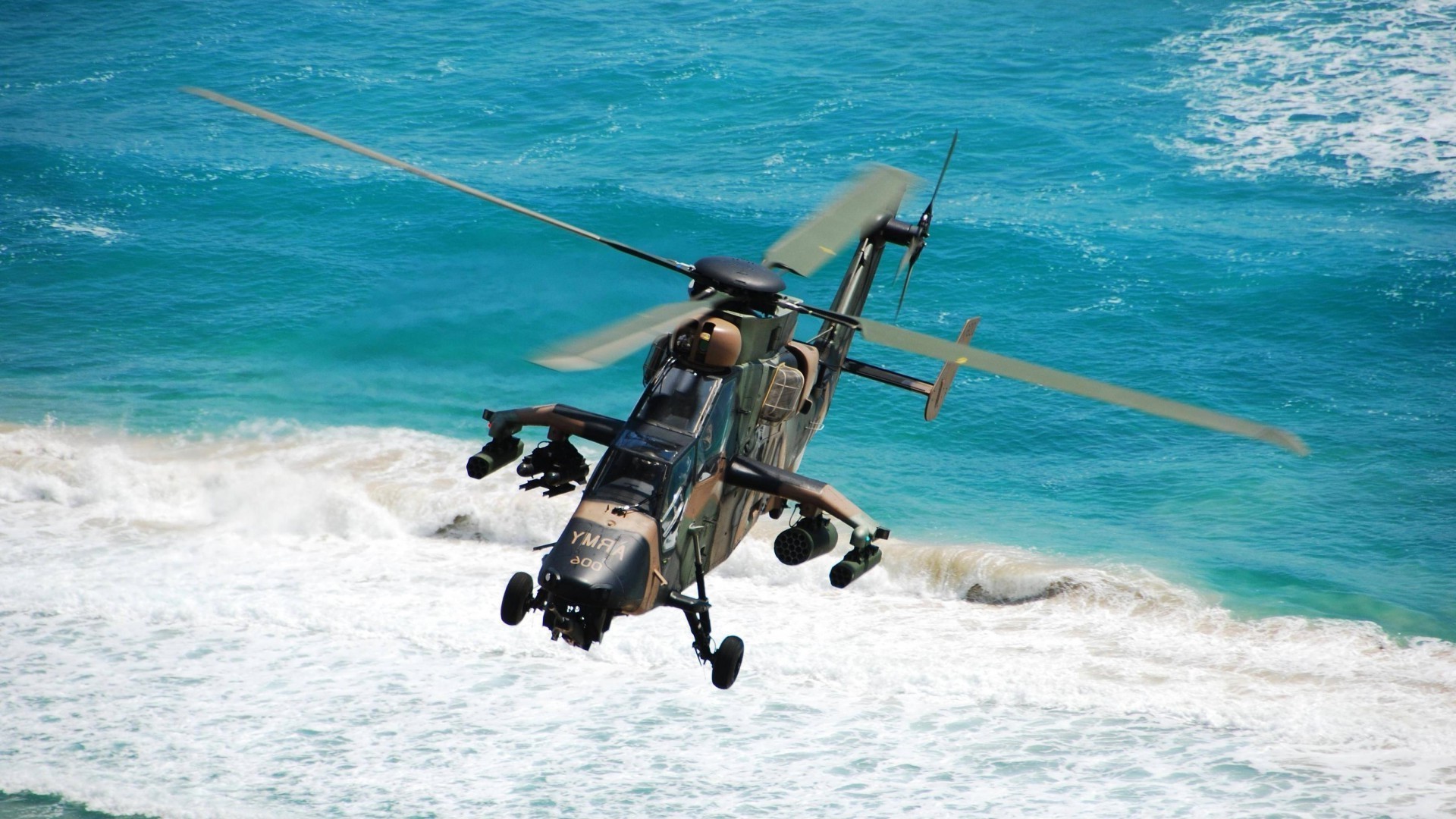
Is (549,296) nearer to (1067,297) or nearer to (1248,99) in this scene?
(1067,297)

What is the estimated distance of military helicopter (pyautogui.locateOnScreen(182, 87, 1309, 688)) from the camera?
10.2 metres

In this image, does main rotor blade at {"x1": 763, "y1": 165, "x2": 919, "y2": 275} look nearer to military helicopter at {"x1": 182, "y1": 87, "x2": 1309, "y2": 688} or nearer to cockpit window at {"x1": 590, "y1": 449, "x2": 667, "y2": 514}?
military helicopter at {"x1": 182, "y1": 87, "x2": 1309, "y2": 688}

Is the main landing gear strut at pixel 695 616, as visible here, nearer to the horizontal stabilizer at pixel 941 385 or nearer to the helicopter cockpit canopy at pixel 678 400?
the helicopter cockpit canopy at pixel 678 400

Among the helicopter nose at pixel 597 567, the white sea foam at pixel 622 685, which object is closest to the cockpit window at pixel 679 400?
the helicopter nose at pixel 597 567

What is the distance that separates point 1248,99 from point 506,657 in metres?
27.7

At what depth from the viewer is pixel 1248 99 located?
120 ft

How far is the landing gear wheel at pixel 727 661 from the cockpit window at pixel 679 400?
5.72 ft

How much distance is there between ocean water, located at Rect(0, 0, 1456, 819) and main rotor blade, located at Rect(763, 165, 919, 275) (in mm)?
5610

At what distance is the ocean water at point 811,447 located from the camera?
51.6 ft

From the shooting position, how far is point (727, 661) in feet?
36.4

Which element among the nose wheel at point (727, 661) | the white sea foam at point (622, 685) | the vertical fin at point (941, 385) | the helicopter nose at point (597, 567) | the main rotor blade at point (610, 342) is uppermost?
the main rotor blade at point (610, 342)

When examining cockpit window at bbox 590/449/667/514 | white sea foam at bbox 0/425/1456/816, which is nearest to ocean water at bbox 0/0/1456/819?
white sea foam at bbox 0/425/1456/816

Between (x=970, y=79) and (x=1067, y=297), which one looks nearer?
(x=1067, y=297)

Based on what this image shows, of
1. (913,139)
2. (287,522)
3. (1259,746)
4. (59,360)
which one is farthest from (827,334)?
(913,139)
